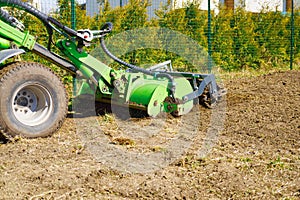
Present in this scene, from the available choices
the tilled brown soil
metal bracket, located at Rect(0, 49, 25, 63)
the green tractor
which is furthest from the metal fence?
the tilled brown soil

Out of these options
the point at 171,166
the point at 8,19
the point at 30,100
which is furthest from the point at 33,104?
the point at 171,166

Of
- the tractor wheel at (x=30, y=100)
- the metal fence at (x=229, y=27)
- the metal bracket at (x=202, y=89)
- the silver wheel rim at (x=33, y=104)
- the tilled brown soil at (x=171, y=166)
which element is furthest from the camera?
the metal fence at (x=229, y=27)

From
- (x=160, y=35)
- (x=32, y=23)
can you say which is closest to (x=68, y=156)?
(x=32, y=23)

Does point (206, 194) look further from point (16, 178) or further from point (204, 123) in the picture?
point (204, 123)

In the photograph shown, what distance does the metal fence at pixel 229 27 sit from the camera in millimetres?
9602

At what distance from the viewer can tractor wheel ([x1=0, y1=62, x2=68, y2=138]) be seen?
428 cm

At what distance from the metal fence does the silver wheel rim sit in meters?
3.90

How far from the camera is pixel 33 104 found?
15.3 ft

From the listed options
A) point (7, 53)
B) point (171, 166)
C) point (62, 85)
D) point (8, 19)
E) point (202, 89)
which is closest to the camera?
point (171, 166)

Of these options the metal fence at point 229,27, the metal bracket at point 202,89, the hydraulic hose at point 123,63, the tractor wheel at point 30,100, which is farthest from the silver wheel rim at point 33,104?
the metal fence at point 229,27

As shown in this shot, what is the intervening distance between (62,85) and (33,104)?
37 centimetres

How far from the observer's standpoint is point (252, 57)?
12.0 m

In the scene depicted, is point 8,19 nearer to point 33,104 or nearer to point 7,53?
point 7,53

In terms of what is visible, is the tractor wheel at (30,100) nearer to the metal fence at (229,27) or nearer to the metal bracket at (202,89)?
the metal bracket at (202,89)
